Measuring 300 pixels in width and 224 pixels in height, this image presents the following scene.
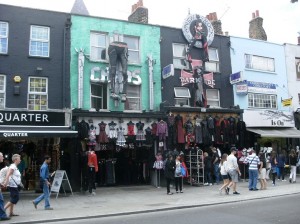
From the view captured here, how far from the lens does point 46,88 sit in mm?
17531

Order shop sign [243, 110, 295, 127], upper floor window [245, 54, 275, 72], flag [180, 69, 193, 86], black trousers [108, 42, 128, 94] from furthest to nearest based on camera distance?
upper floor window [245, 54, 275, 72], shop sign [243, 110, 295, 127], flag [180, 69, 193, 86], black trousers [108, 42, 128, 94]

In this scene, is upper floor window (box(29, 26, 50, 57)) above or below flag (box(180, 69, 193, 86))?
above

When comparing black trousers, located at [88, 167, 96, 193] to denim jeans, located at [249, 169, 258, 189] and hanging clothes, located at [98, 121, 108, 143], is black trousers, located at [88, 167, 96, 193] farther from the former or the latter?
denim jeans, located at [249, 169, 258, 189]

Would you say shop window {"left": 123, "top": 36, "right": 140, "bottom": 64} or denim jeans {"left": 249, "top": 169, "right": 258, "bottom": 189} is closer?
denim jeans {"left": 249, "top": 169, "right": 258, "bottom": 189}

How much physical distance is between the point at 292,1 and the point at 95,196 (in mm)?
10978

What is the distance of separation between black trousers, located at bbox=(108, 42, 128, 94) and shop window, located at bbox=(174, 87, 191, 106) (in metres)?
3.60

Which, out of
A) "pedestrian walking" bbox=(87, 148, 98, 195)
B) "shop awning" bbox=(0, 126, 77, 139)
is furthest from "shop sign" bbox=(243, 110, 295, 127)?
"shop awning" bbox=(0, 126, 77, 139)

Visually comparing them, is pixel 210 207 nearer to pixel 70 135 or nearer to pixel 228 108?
pixel 70 135

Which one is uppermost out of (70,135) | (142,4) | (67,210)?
Result: (142,4)

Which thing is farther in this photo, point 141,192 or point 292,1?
point 141,192

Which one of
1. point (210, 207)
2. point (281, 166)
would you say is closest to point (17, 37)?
point (210, 207)

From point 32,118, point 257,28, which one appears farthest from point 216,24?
point 32,118

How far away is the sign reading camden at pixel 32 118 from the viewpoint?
51.9 ft

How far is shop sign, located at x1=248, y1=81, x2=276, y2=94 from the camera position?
902 inches
